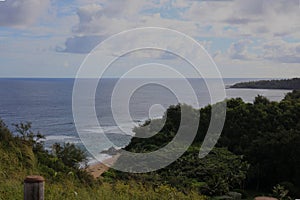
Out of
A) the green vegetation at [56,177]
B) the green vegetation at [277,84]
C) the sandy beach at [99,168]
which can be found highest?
the green vegetation at [277,84]

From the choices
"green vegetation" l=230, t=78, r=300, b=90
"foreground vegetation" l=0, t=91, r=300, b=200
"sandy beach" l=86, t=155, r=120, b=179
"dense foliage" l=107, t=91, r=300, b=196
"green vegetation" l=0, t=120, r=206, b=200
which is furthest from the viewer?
"green vegetation" l=230, t=78, r=300, b=90

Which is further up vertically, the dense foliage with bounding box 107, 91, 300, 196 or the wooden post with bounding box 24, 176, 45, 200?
the wooden post with bounding box 24, 176, 45, 200

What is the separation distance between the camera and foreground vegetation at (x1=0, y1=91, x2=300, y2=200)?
5.11 meters

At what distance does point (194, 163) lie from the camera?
19094 millimetres

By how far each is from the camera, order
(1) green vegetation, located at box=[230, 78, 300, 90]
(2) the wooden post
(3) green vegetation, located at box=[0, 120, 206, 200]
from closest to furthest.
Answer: (2) the wooden post
(3) green vegetation, located at box=[0, 120, 206, 200]
(1) green vegetation, located at box=[230, 78, 300, 90]

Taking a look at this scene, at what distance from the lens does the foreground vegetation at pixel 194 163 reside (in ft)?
16.8

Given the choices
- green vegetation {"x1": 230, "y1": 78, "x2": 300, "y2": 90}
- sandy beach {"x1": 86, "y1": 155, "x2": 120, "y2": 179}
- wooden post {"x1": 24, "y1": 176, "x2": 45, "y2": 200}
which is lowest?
sandy beach {"x1": 86, "y1": 155, "x2": 120, "y2": 179}

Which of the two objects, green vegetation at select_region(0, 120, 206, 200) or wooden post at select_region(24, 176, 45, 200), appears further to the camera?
green vegetation at select_region(0, 120, 206, 200)

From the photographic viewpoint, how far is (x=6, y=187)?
4457mm

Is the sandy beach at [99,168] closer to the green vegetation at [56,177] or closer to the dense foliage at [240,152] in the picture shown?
the dense foliage at [240,152]

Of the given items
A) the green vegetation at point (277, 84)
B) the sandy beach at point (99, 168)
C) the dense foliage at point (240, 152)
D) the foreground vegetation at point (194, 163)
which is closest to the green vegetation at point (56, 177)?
the foreground vegetation at point (194, 163)

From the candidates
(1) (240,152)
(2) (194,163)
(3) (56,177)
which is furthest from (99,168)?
(3) (56,177)

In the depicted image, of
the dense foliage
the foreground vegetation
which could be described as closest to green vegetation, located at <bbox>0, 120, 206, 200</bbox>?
the foreground vegetation

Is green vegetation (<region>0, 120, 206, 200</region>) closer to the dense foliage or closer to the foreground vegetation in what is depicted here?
the foreground vegetation
